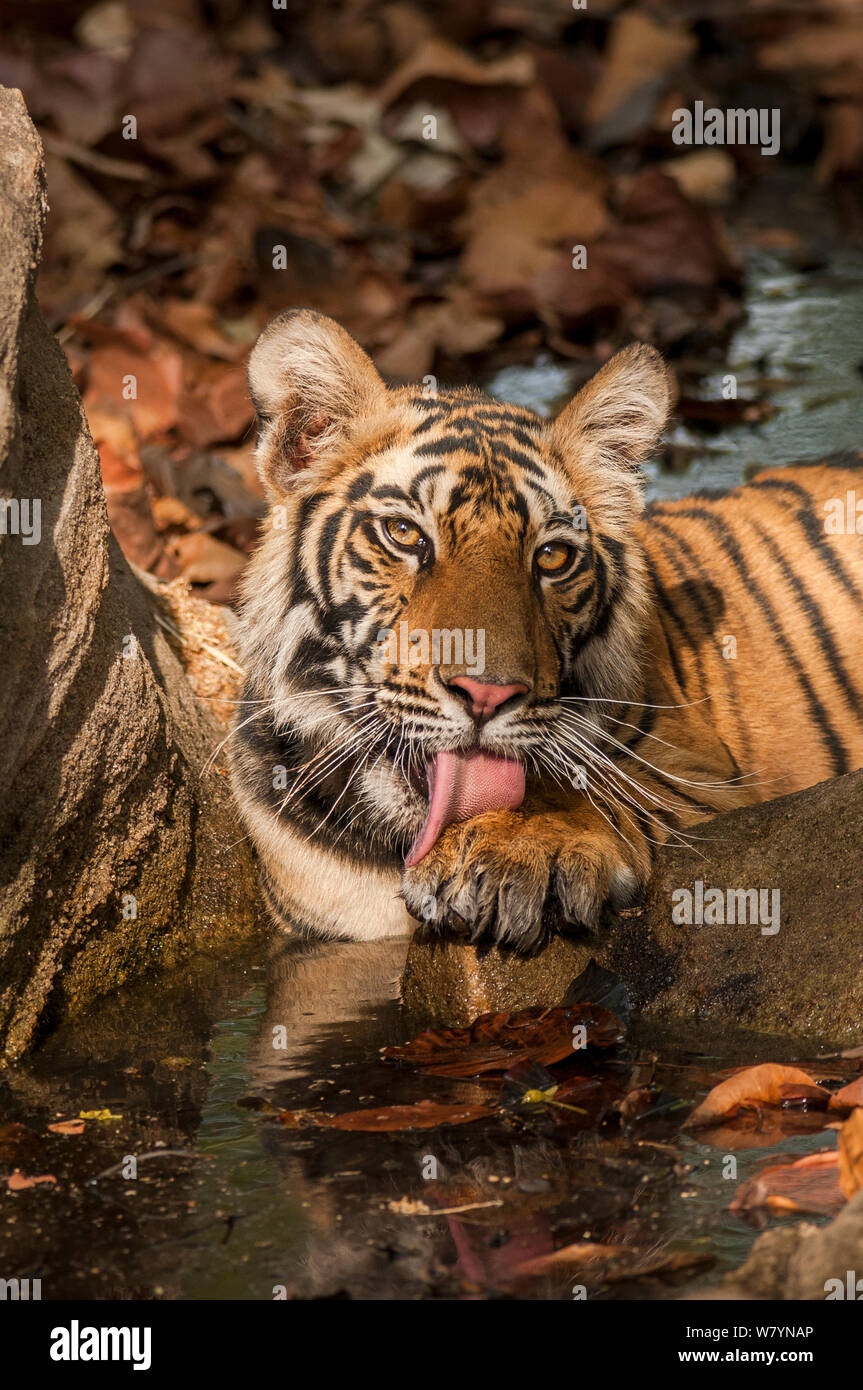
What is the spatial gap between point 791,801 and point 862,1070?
2.17 ft

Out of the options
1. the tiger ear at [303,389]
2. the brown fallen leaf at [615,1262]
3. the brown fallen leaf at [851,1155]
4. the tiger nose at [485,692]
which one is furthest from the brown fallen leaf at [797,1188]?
the tiger ear at [303,389]

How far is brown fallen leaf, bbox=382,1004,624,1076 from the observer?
2.57m

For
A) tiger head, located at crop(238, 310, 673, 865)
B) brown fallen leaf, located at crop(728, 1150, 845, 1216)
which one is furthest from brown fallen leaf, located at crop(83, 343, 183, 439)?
brown fallen leaf, located at crop(728, 1150, 845, 1216)

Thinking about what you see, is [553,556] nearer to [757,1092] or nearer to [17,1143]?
[757,1092]

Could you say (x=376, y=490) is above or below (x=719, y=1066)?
above

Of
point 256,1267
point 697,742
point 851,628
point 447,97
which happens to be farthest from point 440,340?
point 256,1267

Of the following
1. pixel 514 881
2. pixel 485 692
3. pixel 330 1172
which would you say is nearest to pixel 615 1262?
pixel 330 1172

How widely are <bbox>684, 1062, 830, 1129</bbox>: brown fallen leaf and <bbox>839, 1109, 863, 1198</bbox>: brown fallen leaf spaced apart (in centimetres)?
24

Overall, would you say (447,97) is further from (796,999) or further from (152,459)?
(796,999)

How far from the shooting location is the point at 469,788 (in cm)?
293

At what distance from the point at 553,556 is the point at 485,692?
51cm

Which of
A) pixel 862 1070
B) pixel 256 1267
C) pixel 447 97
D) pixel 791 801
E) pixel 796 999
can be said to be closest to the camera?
pixel 256 1267

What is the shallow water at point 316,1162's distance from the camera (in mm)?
1941

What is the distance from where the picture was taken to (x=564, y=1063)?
254cm
